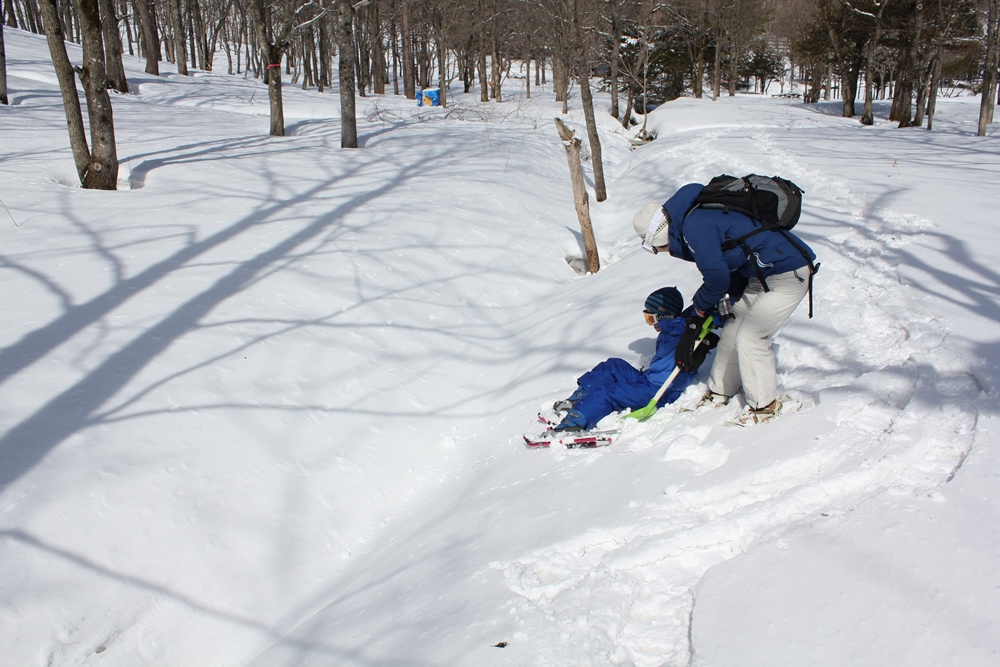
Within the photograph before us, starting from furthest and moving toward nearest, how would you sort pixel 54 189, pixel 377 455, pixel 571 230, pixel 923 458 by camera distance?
pixel 571 230 < pixel 54 189 < pixel 377 455 < pixel 923 458

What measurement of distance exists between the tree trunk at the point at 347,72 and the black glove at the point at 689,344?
11.3m

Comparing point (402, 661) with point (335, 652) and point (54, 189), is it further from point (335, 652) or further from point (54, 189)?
point (54, 189)

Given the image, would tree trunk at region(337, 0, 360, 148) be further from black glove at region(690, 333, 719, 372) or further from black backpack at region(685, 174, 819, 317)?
black backpack at region(685, 174, 819, 317)

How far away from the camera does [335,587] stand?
4137mm

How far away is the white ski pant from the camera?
12.2ft

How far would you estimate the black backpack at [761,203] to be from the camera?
3.59 metres

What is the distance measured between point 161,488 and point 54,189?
6.57 m

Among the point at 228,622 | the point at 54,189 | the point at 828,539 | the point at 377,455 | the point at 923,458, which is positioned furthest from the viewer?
the point at 54,189

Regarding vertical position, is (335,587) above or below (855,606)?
below

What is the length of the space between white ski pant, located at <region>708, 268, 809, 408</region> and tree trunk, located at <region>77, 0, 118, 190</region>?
8.87 m

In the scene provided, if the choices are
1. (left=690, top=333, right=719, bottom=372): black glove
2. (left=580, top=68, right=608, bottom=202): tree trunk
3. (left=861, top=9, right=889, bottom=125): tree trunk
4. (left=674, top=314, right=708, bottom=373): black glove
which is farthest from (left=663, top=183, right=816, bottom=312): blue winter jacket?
(left=861, top=9, right=889, bottom=125): tree trunk

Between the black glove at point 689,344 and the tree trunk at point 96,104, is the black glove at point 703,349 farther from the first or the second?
the tree trunk at point 96,104

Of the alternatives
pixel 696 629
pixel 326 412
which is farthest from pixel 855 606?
pixel 326 412

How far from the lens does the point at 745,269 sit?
380cm
